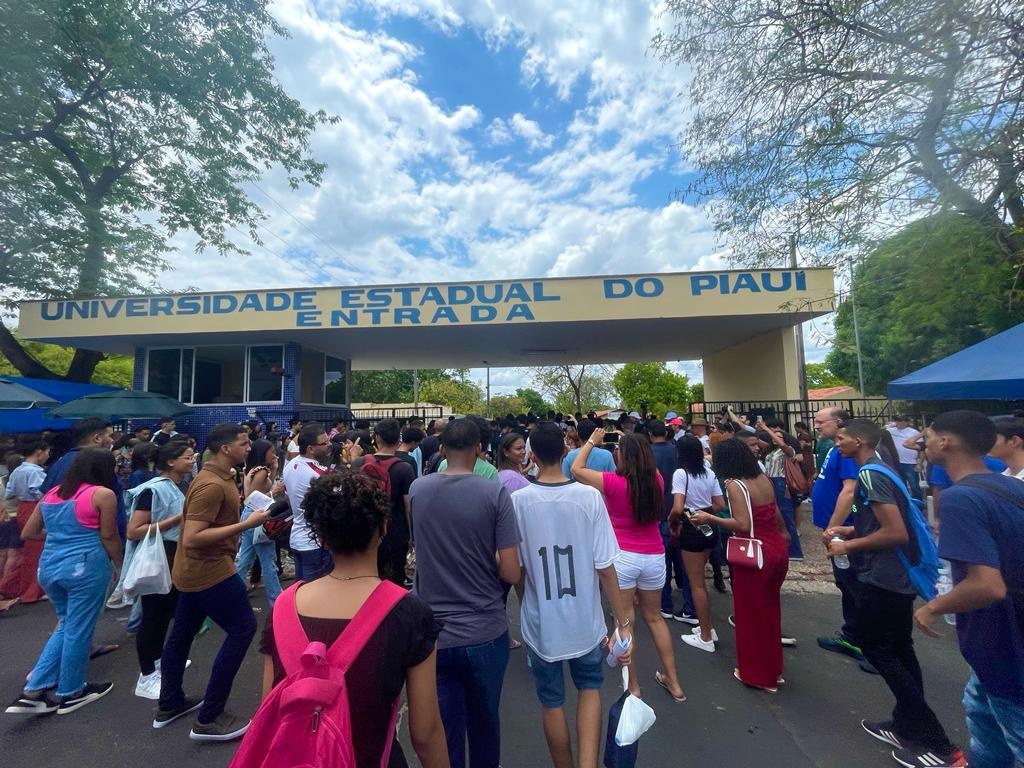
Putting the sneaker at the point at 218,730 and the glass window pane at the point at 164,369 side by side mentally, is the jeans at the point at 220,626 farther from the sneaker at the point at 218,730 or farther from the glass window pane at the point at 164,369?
the glass window pane at the point at 164,369

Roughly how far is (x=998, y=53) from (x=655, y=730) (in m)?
7.74

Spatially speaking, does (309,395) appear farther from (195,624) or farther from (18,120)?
(195,624)

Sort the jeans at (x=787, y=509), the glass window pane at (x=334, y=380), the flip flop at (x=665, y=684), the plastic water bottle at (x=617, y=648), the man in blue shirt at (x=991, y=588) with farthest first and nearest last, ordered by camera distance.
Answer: the glass window pane at (x=334, y=380) < the jeans at (x=787, y=509) < the flip flop at (x=665, y=684) < the plastic water bottle at (x=617, y=648) < the man in blue shirt at (x=991, y=588)

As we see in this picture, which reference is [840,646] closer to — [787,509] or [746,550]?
[746,550]

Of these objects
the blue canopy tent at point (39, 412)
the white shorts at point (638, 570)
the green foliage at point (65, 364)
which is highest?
the green foliage at point (65, 364)

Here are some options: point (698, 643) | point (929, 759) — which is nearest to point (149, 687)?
point (698, 643)

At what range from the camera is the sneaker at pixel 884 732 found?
8.59ft

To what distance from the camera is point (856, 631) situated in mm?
2861

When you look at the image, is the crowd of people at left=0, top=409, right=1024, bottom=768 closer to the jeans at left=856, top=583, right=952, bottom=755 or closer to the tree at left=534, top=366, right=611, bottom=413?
the jeans at left=856, top=583, right=952, bottom=755

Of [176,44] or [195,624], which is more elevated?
[176,44]

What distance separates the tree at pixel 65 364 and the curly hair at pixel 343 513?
81.8 feet

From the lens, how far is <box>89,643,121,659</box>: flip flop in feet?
12.5

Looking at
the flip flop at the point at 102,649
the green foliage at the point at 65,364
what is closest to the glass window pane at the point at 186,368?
the flip flop at the point at 102,649

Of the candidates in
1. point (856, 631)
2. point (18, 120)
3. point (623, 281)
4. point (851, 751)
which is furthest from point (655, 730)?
point (18, 120)
